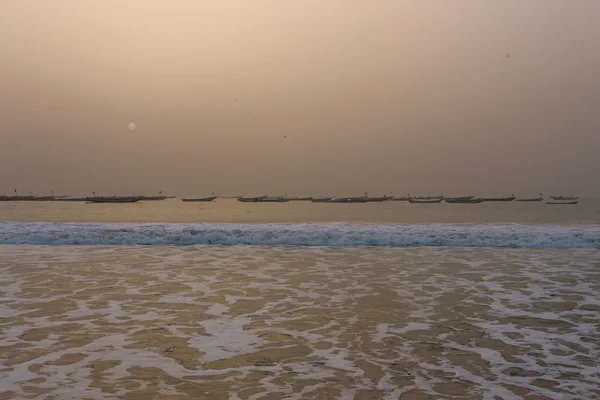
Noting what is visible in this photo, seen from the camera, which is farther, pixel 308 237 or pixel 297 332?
pixel 308 237

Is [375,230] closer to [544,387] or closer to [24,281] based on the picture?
[24,281]

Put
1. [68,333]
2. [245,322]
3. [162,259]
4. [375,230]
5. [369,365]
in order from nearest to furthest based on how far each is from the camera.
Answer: [369,365] < [68,333] < [245,322] < [162,259] < [375,230]

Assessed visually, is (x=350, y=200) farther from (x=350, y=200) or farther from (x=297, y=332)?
(x=297, y=332)

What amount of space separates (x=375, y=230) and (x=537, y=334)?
17.0m

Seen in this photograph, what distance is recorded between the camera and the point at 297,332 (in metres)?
7.19

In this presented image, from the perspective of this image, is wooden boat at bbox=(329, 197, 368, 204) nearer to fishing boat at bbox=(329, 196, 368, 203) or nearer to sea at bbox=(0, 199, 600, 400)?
fishing boat at bbox=(329, 196, 368, 203)

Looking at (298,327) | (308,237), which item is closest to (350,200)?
(308,237)

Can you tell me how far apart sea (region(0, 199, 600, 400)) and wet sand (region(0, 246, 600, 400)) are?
0.03 m

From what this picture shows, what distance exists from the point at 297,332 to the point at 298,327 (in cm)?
28

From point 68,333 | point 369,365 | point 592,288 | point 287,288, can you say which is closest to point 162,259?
point 287,288

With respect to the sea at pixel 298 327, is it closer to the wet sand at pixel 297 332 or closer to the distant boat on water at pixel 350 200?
the wet sand at pixel 297 332

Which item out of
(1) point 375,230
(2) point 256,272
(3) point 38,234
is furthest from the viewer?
(1) point 375,230

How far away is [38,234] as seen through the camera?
22.6 metres

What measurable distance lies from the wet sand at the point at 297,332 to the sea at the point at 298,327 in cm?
3
